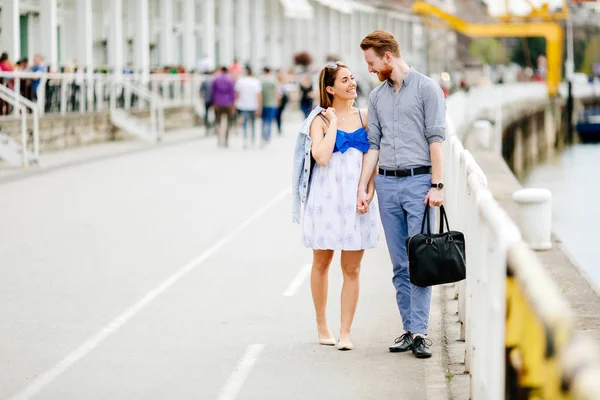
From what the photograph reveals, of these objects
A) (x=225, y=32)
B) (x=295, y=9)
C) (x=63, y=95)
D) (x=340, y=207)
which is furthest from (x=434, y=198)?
(x=295, y=9)

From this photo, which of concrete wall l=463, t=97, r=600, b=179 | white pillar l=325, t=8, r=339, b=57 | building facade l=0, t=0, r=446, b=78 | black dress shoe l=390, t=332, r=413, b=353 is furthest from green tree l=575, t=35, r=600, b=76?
black dress shoe l=390, t=332, r=413, b=353

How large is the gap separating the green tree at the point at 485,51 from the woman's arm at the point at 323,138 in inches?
5298

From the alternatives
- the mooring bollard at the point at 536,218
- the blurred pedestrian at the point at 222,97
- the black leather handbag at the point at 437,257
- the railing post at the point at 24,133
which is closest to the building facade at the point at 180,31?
the blurred pedestrian at the point at 222,97

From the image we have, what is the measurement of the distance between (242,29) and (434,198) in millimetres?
47510

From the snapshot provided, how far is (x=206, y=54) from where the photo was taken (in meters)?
46.5

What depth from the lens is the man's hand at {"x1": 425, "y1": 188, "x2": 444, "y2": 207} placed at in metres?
7.18

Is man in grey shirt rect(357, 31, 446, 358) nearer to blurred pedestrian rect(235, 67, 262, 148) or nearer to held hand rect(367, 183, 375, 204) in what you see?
held hand rect(367, 183, 375, 204)

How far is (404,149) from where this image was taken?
7312 mm

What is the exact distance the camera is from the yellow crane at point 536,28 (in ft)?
254

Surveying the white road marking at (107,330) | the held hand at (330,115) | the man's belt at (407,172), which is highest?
the held hand at (330,115)

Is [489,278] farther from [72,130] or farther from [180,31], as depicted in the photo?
[180,31]

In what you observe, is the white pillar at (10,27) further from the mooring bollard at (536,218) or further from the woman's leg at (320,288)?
the woman's leg at (320,288)

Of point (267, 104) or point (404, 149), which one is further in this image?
point (267, 104)

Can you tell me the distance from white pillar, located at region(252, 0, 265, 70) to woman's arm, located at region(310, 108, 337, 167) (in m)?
48.6
